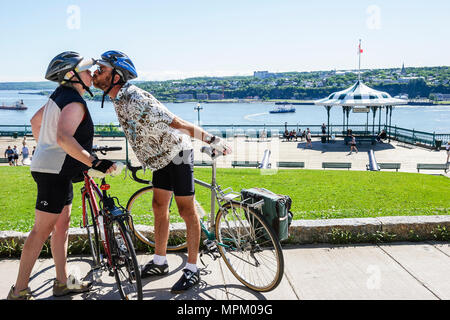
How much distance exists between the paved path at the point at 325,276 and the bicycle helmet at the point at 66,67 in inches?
66.8

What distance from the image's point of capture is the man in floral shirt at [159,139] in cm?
304

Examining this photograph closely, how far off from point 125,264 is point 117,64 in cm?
149

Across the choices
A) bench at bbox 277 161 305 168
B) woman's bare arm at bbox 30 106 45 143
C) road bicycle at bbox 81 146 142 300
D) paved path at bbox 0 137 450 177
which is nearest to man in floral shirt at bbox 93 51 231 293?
road bicycle at bbox 81 146 142 300

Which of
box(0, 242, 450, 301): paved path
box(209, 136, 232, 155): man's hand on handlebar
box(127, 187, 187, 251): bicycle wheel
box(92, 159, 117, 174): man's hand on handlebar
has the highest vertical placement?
box(209, 136, 232, 155): man's hand on handlebar

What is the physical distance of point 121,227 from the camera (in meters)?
2.86

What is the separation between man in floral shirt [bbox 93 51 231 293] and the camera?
304 cm

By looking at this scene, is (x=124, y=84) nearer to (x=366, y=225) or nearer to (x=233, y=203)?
(x=233, y=203)

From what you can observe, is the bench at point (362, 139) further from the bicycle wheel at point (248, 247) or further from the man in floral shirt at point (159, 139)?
the man in floral shirt at point (159, 139)

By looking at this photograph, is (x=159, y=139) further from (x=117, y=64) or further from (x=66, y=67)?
(x=66, y=67)

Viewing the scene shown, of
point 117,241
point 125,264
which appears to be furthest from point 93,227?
point 125,264

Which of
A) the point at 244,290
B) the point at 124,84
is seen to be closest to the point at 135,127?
the point at 124,84

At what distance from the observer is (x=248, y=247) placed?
3438mm

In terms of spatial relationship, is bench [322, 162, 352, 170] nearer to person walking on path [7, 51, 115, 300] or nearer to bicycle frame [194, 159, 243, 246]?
bicycle frame [194, 159, 243, 246]

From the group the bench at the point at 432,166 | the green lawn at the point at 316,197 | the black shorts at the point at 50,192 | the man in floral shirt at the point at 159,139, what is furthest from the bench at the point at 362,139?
the black shorts at the point at 50,192
